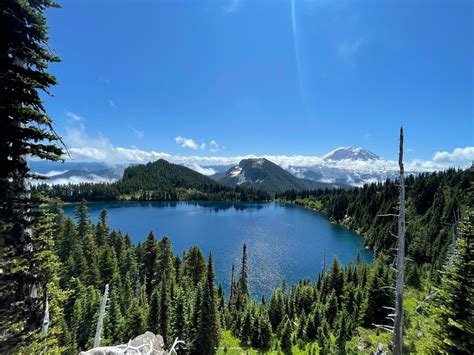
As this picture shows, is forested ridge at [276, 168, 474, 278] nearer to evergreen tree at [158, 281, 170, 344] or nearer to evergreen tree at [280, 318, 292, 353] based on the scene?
evergreen tree at [280, 318, 292, 353]

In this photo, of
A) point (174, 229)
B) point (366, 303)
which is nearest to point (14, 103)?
point (366, 303)

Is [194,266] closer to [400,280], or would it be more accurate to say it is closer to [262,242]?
[262,242]

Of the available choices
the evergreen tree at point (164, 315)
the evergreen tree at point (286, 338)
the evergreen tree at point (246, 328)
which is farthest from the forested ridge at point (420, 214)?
the evergreen tree at point (164, 315)

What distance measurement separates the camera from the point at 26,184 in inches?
352

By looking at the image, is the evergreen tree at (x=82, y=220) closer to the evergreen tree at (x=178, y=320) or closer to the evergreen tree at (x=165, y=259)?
the evergreen tree at (x=165, y=259)

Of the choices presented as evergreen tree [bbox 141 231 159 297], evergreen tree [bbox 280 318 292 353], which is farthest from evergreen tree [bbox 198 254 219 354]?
evergreen tree [bbox 141 231 159 297]

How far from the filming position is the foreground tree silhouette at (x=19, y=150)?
8172mm

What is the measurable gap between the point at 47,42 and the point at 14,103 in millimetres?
2665

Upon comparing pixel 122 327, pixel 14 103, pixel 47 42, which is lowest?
pixel 122 327

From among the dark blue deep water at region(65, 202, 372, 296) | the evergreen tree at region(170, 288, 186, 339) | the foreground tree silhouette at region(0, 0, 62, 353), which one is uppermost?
the foreground tree silhouette at region(0, 0, 62, 353)

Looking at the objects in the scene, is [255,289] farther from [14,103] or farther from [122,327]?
[14,103]

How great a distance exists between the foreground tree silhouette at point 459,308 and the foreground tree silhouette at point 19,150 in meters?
17.0

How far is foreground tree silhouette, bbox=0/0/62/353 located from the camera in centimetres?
817

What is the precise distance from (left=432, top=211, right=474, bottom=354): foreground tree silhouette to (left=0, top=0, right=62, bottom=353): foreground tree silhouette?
55.7 feet
